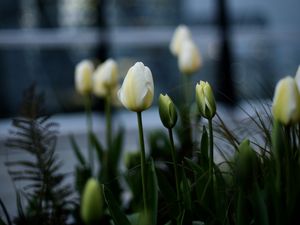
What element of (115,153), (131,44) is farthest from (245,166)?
(131,44)

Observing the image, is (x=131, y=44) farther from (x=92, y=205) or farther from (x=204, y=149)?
(x=92, y=205)

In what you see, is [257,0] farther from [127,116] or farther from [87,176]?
[87,176]

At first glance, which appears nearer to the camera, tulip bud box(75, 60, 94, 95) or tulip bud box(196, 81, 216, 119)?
tulip bud box(196, 81, 216, 119)

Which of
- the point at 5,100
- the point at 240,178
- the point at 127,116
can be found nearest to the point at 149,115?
the point at 127,116

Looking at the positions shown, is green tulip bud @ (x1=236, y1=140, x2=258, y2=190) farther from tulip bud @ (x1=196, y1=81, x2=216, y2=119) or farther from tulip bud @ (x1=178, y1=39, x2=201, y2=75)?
tulip bud @ (x1=178, y1=39, x2=201, y2=75)

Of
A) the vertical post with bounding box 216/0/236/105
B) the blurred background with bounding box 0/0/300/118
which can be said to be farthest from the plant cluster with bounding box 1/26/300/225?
the vertical post with bounding box 216/0/236/105
